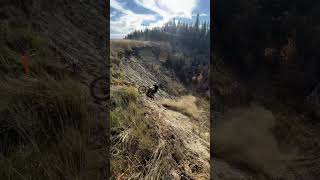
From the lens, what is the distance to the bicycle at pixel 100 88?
6.31 feet

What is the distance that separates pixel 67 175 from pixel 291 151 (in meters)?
1.48

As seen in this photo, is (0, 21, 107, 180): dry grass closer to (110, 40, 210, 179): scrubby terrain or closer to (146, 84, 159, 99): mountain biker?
(110, 40, 210, 179): scrubby terrain

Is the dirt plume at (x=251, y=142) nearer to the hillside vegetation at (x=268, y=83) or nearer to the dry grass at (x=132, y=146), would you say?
the hillside vegetation at (x=268, y=83)

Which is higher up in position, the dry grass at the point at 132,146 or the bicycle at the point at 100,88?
the bicycle at the point at 100,88

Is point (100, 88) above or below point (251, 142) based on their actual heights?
above

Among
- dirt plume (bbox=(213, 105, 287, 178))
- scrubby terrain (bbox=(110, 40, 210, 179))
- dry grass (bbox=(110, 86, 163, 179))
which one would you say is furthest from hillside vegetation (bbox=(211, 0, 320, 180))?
dry grass (bbox=(110, 86, 163, 179))

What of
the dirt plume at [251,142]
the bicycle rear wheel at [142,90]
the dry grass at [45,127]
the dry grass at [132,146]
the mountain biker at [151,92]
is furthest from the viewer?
the mountain biker at [151,92]

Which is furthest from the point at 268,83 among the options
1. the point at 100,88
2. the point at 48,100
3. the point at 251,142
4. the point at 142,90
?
the point at 48,100

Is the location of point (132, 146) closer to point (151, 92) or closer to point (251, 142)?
point (251, 142)

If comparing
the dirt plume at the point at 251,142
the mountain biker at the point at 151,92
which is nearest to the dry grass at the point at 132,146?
the dirt plume at the point at 251,142

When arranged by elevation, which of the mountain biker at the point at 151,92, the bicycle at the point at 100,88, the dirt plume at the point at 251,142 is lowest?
the dirt plume at the point at 251,142

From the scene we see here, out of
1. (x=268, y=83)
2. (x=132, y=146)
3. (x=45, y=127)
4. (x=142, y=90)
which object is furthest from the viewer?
(x=142, y=90)

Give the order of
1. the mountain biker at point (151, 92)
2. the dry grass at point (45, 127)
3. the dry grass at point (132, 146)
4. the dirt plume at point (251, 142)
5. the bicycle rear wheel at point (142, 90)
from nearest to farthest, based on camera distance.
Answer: the dry grass at point (45, 127) < the dry grass at point (132, 146) < the dirt plume at point (251, 142) < the bicycle rear wheel at point (142, 90) < the mountain biker at point (151, 92)

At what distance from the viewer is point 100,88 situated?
199cm
